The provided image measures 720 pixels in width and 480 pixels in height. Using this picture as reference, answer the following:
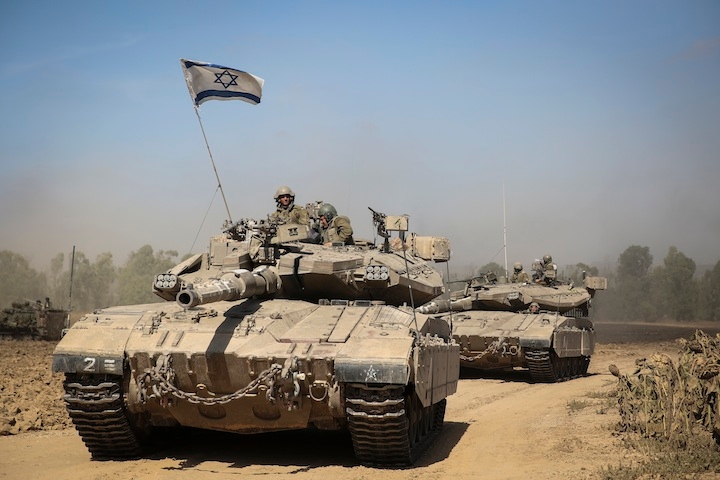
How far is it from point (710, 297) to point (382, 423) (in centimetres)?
6385

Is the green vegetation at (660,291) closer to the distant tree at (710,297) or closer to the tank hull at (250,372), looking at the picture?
the distant tree at (710,297)

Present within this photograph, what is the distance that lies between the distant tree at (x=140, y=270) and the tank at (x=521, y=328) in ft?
142

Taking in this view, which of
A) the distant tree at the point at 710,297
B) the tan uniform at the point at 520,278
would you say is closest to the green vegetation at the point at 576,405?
the tan uniform at the point at 520,278

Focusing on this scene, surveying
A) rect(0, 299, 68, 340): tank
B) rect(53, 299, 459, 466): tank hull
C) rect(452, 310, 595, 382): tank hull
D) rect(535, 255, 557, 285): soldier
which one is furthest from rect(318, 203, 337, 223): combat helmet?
rect(0, 299, 68, 340): tank

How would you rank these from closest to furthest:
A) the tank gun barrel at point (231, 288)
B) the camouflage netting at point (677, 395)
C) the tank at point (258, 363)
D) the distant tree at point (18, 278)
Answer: the tank gun barrel at point (231, 288) → the tank at point (258, 363) → the camouflage netting at point (677, 395) → the distant tree at point (18, 278)

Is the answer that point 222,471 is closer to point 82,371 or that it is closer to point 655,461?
point 82,371

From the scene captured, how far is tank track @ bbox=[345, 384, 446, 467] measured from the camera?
432 inches

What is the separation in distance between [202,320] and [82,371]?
1.64 metres

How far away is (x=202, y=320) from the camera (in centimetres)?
1214

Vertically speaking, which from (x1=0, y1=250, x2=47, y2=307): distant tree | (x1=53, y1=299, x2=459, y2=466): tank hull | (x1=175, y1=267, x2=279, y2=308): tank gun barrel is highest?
(x1=175, y1=267, x2=279, y2=308): tank gun barrel

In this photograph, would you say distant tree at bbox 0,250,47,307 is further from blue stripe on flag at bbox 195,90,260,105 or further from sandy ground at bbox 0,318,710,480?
blue stripe on flag at bbox 195,90,260,105

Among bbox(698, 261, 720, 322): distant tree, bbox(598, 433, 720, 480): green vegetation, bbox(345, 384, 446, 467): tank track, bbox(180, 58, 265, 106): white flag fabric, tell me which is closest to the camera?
bbox(598, 433, 720, 480): green vegetation

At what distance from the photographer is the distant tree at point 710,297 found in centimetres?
6888

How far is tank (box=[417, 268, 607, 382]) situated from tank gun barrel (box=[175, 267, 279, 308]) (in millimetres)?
10049
